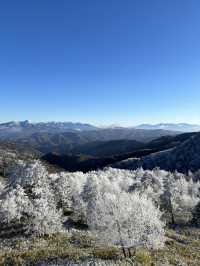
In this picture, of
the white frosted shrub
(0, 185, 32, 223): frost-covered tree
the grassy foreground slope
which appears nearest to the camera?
the grassy foreground slope

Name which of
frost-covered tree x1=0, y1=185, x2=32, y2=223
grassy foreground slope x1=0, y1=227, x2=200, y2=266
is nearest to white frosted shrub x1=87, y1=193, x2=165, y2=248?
grassy foreground slope x1=0, y1=227, x2=200, y2=266

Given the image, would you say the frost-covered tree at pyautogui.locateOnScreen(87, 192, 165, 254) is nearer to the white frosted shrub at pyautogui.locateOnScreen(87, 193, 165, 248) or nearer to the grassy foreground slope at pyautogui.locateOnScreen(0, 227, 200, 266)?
the white frosted shrub at pyautogui.locateOnScreen(87, 193, 165, 248)

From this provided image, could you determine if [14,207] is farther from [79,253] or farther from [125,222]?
[125,222]

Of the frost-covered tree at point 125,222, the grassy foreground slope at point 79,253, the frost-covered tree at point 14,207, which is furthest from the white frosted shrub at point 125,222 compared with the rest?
the frost-covered tree at point 14,207

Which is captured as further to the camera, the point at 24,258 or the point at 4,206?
the point at 4,206

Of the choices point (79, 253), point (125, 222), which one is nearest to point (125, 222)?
point (125, 222)

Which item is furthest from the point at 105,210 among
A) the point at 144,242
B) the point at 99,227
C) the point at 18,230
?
the point at 18,230

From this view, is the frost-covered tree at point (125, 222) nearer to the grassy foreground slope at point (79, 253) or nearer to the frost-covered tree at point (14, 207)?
the grassy foreground slope at point (79, 253)

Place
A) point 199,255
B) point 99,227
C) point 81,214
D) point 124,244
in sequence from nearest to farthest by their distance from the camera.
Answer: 1. point 124,244
2. point 99,227
3. point 199,255
4. point 81,214

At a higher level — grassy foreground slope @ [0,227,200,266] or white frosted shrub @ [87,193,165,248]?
white frosted shrub @ [87,193,165,248]

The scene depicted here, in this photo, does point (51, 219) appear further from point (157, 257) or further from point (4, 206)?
point (157, 257)

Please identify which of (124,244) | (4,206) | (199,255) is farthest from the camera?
(4,206)
